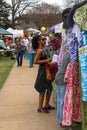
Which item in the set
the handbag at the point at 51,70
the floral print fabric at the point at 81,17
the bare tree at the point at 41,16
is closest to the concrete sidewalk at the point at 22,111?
the handbag at the point at 51,70

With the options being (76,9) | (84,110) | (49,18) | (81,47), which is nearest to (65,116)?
(84,110)

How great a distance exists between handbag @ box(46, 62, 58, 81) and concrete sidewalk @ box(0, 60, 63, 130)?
0.79 metres

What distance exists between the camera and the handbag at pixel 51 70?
324 inches

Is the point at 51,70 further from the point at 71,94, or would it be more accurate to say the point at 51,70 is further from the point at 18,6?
the point at 18,6

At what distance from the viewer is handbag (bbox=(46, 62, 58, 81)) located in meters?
8.24

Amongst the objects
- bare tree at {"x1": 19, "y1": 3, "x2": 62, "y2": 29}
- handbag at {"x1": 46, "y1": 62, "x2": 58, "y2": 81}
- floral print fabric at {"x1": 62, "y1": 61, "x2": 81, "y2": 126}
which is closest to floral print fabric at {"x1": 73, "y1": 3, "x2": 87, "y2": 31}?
floral print fabric at {"x1": 62, "y1": 61, "x2": 81, "y2": 126}

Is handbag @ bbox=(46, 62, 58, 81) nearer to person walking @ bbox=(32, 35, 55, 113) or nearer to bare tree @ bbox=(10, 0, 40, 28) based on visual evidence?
person walking @ bbox=(32, 35, 55, 113)

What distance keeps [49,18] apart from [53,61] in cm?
6837

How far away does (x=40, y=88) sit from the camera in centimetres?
861

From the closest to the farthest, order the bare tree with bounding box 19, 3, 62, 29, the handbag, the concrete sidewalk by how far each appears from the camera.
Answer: the concrete sidewalk → the handbag → the bare tree with bounding box 19, 3, 62, 29

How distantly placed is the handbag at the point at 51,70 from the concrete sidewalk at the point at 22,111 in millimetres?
785

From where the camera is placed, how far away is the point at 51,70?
8289 millimetres

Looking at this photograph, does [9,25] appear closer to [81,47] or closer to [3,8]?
[3,8]

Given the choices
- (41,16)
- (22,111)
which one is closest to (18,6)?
(41,16)
